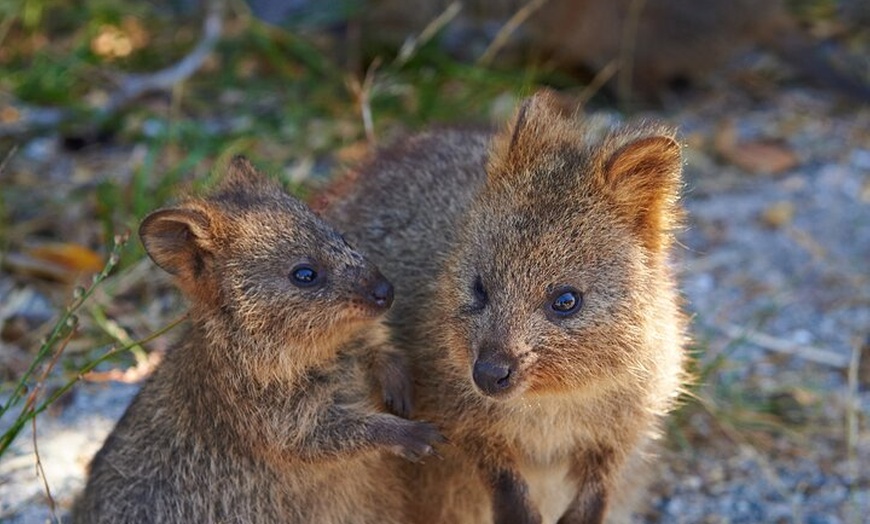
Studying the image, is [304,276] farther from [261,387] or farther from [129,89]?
[129,89]

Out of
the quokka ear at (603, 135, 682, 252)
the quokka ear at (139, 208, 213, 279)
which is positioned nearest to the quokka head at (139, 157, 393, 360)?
the quokka ear at (139, 208, 213, 279)

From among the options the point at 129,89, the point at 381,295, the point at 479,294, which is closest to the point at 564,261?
the point at 479,294

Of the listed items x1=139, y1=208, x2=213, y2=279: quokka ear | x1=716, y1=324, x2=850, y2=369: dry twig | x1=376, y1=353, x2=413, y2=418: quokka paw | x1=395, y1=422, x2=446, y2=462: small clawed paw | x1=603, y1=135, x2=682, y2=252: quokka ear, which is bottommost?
x1=395, y1=422, x2=446, y2=462: small clawed paw

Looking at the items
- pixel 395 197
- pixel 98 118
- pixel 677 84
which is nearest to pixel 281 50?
pixel 98 118

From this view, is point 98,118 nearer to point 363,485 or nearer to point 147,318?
point 147,318

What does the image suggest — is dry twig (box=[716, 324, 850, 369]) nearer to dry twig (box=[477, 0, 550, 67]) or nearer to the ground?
the ground

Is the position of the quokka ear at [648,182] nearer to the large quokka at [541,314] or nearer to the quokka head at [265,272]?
the large quokka at [541,314]

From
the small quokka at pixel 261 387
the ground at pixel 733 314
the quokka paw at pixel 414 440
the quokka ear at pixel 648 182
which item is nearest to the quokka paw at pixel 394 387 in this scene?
the small quokka at pixel 261 387
